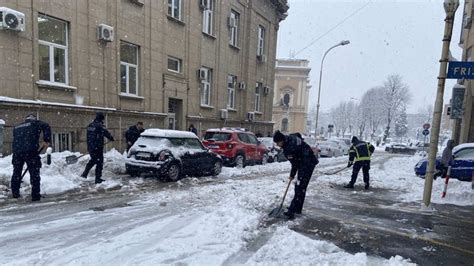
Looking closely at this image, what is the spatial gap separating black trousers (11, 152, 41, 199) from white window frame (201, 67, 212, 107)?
481 inches

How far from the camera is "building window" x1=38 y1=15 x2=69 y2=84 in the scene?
10.4 m

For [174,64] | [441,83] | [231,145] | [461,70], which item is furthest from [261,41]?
[461,70]

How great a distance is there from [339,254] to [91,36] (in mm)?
11185

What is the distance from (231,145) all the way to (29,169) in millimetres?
7296

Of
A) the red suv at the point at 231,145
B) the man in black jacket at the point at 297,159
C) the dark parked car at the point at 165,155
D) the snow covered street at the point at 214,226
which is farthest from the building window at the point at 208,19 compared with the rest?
the man in black jacket at the point at 297,159

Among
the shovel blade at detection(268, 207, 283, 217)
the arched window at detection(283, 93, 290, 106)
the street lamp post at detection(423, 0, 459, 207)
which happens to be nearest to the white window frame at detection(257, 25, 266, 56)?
the street lamp post at detection(423, 0, 459, 207)

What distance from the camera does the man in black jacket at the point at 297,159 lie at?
19.6 feet

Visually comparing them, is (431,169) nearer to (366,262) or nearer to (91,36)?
(366,262)

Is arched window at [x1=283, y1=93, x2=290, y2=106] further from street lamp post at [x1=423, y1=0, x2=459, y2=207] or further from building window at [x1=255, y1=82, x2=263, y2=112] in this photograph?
street lamp post at [x1=423, y1=0, x2=459, y2=207]

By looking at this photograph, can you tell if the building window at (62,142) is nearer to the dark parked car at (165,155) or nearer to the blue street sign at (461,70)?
the dark parked car at (165,155)

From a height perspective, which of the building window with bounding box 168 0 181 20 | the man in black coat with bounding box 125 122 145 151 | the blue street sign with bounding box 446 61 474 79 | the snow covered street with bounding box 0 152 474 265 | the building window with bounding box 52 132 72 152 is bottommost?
the snow covered street with bounding box 0 152 474 265

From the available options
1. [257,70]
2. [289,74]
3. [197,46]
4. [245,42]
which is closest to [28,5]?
[197,46]

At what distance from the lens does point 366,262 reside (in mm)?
4051

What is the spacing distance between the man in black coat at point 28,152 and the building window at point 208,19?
1312 cm
